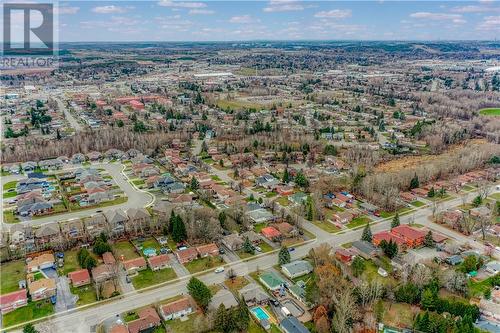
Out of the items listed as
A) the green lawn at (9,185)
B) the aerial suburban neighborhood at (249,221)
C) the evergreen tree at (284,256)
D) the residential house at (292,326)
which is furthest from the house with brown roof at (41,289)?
the green lawn at (9,185)

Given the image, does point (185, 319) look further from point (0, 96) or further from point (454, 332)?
point (0, 96)

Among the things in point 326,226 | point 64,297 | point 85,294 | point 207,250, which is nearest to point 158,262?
point 207,250

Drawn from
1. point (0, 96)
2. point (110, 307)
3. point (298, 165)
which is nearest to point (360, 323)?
point (110, 307)

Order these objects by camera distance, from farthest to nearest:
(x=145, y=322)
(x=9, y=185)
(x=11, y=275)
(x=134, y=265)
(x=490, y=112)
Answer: (x=490, y=112)
(x=9, y=185)
(x=134, y=265)
(x=11, y=275)
(x=145, y=322)

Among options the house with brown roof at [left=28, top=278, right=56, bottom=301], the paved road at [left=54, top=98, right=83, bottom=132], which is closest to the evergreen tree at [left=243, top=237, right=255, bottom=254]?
the house with brown roof at [left=28, top=278, right=56, bottom=301]

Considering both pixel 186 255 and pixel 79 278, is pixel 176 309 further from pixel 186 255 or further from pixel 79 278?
pixel 79 278
